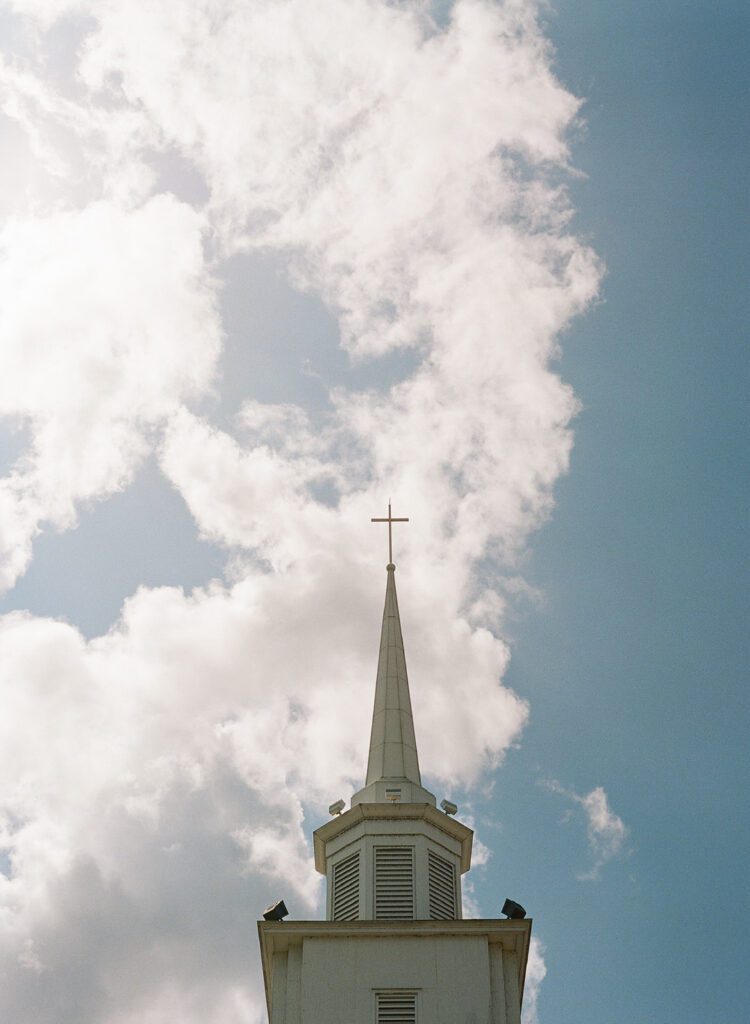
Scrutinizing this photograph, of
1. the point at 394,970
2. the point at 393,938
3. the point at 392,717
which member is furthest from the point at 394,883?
the point at 392,717

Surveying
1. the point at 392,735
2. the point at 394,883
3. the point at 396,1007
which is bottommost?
the point at 396,1007

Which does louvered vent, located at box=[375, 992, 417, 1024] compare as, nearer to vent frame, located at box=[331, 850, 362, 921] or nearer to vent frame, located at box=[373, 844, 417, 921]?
vent frame, located at box=[373, 844, 417, 921]

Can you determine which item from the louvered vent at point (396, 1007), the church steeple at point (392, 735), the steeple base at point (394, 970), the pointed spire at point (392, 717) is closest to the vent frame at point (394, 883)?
the steeple base at point (394, 970)

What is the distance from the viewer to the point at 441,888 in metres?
43.8

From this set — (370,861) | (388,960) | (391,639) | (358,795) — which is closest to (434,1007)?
(388,960)

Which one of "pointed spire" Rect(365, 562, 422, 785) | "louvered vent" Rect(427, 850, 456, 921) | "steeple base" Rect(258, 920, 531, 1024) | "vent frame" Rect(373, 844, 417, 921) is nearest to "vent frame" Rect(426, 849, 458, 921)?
"louvered vent" Rect(427, 850, 456, 921)

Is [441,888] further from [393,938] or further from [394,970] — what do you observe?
[394,970]

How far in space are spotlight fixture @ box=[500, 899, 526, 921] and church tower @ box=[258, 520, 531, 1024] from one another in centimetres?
35

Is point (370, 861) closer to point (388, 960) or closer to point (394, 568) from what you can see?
point (388, 960)

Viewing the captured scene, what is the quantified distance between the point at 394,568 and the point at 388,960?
16.6m

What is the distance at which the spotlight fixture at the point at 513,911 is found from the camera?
42.3 m

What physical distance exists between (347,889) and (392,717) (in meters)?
6.58

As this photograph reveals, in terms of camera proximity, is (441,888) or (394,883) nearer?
(394,883)

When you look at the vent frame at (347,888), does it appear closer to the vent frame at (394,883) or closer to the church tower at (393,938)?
the church tower at (393,938)
